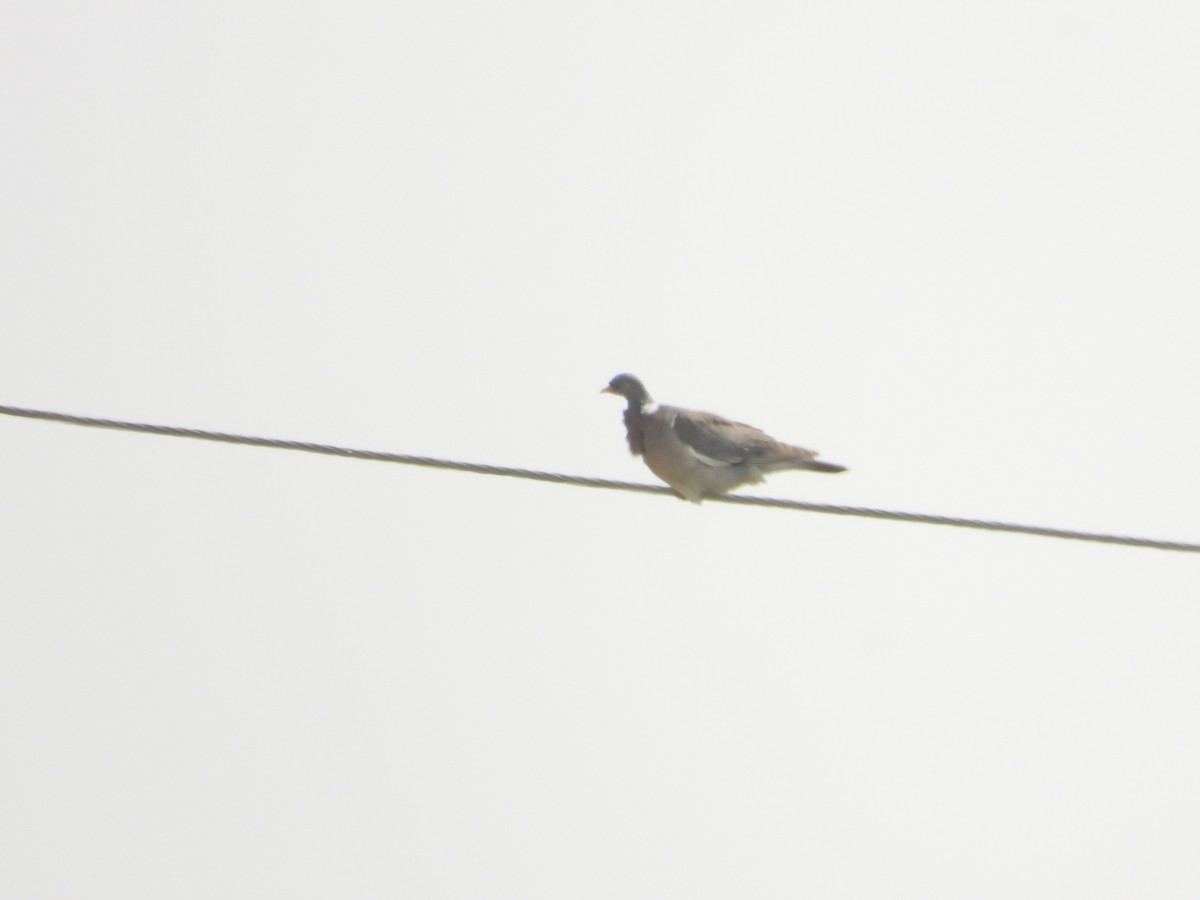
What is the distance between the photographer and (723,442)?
9250mm

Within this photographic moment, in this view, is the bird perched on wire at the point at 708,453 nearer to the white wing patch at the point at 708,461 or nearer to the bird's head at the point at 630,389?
the white wing patch at the point at 708,461

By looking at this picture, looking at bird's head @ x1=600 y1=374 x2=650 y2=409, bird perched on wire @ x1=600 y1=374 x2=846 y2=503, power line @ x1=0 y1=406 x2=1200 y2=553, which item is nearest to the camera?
power line @ x1=0 y1=406 x2=1200 y2=553

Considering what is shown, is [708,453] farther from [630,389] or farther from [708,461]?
[630,389]

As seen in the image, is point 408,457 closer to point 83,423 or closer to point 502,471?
point 502,471

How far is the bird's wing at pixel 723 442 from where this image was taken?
916 cm

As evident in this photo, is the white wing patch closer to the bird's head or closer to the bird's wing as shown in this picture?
the bird's wing

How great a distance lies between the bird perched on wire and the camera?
29.7ft

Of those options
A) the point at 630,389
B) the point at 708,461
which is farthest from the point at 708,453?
the point at 630,389

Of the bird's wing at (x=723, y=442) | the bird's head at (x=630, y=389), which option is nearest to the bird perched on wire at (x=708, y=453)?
the bird's wing at (x=723, y=442)

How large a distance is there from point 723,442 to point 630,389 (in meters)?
0.90

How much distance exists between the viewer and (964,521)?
21.0 ft

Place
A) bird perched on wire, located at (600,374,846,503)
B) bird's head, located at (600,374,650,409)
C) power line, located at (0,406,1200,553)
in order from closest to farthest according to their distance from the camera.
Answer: power line, located at (0,406,1200,553) < bird perched on wire, located at (600,374,846,503) < bird's head, located at (600,374,650,409)

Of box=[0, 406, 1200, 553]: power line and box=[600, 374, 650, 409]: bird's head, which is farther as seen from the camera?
box=[600, 374, 650, 409]: bird's head

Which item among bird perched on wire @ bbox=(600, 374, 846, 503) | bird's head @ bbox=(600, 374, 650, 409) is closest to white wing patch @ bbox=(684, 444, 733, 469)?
bird perched on wire @ bbox=(600, 374, 846, 503)
